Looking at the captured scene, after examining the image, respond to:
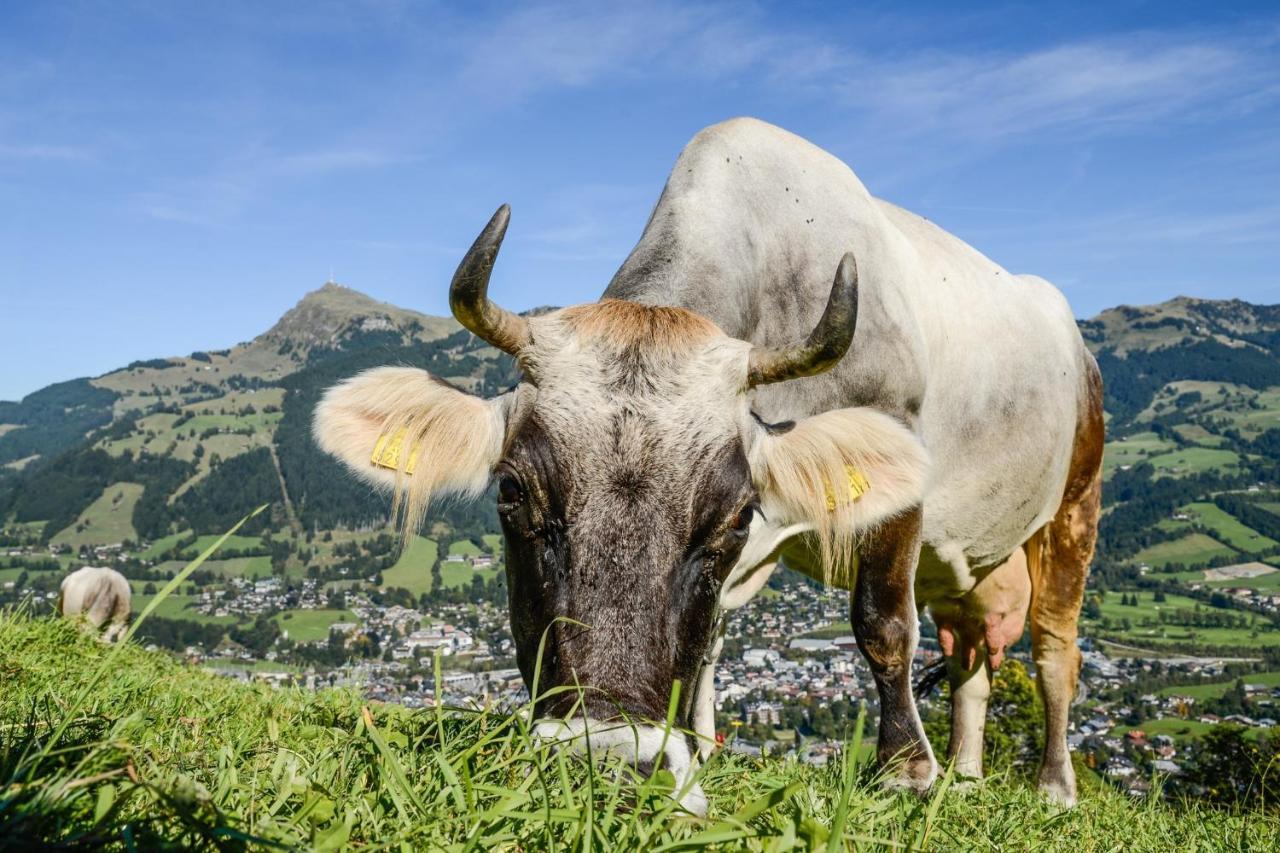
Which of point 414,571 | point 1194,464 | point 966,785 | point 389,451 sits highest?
point 389,451

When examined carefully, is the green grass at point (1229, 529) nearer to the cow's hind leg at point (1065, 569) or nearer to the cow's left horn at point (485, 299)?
the cow's hind leg at point (1065, 569)

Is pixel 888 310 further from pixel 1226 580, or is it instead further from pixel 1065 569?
pixel 1226 580

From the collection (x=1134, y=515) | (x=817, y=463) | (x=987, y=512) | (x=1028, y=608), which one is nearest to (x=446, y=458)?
(x=817, y=463)

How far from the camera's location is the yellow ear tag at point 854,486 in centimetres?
450

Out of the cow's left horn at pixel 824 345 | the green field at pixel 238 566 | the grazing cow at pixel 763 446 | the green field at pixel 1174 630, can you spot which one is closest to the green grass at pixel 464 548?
the green field at pixel 238 566

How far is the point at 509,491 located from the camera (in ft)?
12.0

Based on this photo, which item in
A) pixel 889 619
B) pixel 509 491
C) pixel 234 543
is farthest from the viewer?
pixel 234 543

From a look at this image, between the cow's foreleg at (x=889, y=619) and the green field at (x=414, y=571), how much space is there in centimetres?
11143

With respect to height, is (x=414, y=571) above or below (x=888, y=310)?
below

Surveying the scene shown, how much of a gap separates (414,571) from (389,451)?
127785 mm

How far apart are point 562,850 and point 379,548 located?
165 m

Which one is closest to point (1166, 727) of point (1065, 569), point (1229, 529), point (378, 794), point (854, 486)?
point (1065, 569)

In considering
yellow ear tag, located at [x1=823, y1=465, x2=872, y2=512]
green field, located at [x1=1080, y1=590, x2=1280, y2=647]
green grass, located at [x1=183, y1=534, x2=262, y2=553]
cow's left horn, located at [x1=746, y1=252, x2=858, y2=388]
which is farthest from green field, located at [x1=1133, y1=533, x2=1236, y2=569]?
cow's left horn, located at [x1=746, y1=252, x2=858, y2=388]

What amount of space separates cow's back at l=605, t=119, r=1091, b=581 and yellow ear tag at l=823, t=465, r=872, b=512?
1.18 meters
